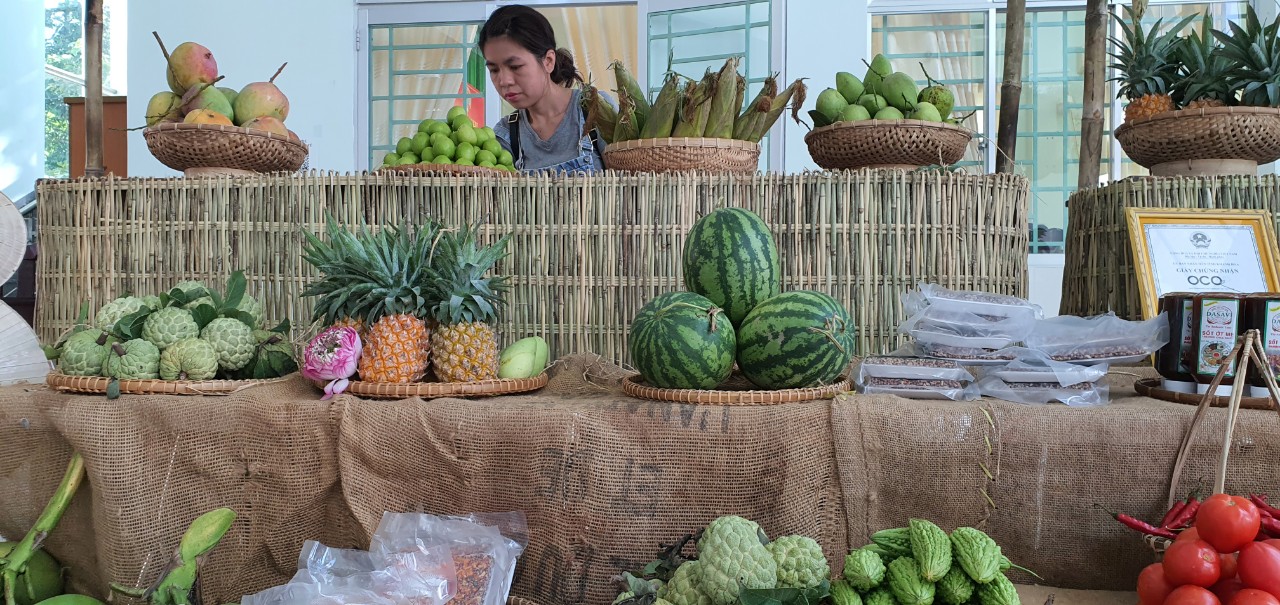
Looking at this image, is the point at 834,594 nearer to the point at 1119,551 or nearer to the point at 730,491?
the point at 730,491

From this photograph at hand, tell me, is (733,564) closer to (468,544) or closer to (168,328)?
(468,544)

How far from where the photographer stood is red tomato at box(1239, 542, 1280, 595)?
1.23 meters

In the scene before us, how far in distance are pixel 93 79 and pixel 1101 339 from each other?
3.05 metres

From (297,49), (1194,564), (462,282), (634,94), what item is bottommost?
(1194,564)

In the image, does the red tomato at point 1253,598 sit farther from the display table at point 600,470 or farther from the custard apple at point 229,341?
the custard apple at point 229,341

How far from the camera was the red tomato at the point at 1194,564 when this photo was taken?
127 cm

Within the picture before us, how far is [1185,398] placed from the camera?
1.71m

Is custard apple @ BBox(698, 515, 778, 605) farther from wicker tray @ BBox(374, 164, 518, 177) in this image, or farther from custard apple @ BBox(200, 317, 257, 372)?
A: wicker tray @ BBox(374, 164, 518, 177)

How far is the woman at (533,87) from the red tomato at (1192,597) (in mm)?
2667

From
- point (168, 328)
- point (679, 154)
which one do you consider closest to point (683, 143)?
point (679, 154)

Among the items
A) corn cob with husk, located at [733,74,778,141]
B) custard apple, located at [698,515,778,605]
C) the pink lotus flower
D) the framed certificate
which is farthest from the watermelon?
the framed certificate

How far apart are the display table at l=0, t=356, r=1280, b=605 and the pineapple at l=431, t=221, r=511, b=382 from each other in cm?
12

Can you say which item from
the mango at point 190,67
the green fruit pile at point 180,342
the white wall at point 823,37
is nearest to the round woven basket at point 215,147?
the mango at point 190,67


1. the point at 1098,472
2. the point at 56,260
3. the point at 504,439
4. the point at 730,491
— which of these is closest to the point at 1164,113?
the point at 1098,472
